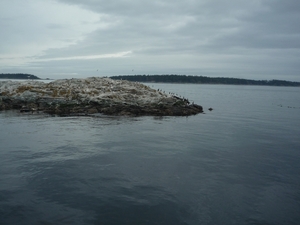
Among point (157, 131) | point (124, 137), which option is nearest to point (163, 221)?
point (124, 137)

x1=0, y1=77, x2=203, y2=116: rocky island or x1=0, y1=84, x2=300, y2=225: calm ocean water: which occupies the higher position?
x1=0, y1=77, x2=203, y2=116: rocky island

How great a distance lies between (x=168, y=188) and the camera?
34.3ft

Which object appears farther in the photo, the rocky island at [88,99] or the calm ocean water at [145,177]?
the rocky island at [88,99]

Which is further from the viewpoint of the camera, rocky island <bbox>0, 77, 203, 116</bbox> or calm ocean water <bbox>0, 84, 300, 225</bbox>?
rocky island <bbox>0, 77, 203, 116</bbox>

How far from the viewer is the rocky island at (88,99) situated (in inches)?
1191

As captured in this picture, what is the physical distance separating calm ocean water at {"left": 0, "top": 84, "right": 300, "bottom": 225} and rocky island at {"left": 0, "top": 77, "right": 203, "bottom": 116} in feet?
30.9

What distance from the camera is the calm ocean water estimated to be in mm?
8562

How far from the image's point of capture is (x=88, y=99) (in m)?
A: 33.2

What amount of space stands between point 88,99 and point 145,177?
23.4 metres

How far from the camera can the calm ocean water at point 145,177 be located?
28.1 feet

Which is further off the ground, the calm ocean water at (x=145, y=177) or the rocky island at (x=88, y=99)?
the rocky island at (x=88, y=99)

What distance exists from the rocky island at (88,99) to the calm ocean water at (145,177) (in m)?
9.41

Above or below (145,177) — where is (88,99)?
above

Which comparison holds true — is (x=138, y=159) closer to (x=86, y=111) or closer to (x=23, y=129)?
(x=23, y=129)
